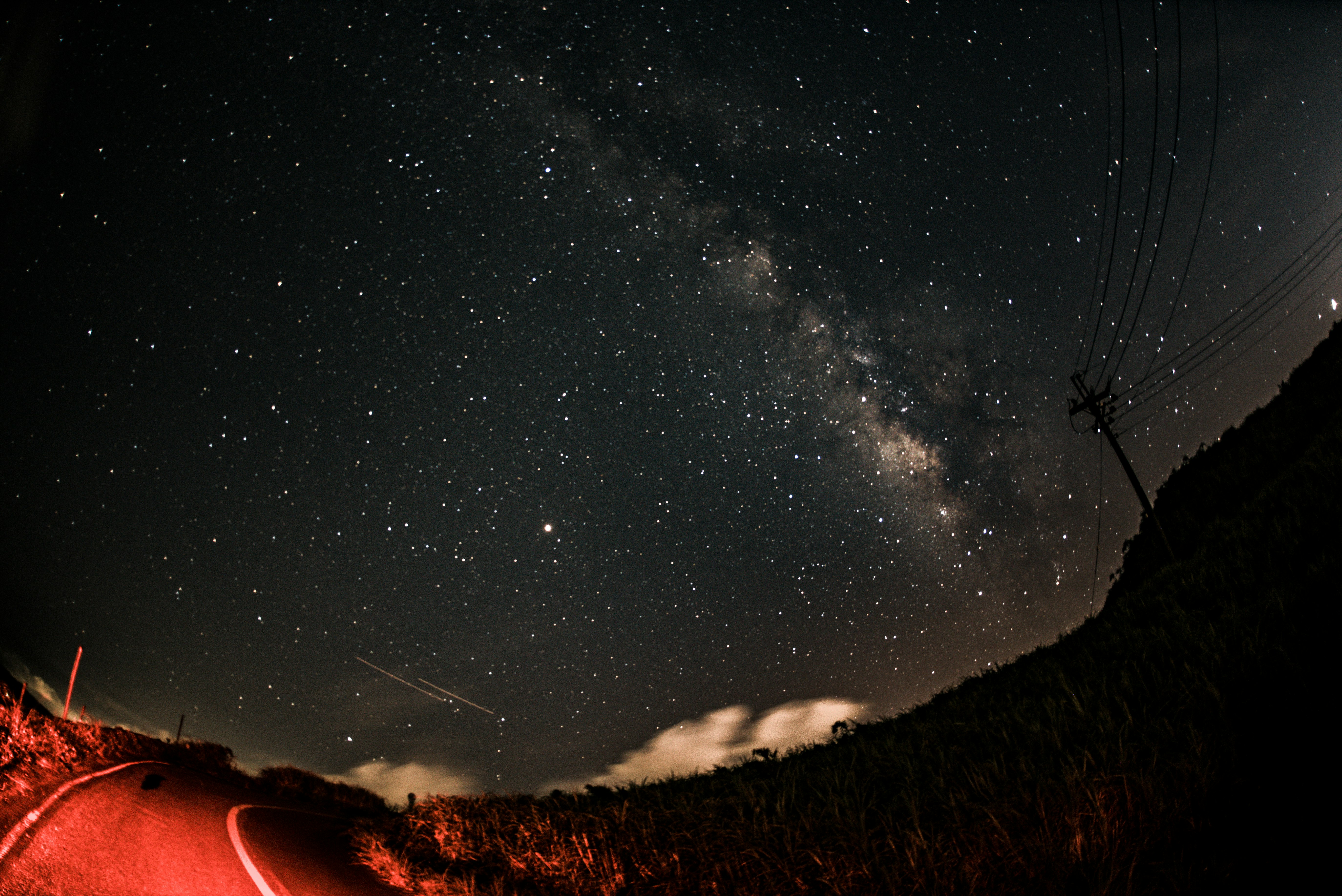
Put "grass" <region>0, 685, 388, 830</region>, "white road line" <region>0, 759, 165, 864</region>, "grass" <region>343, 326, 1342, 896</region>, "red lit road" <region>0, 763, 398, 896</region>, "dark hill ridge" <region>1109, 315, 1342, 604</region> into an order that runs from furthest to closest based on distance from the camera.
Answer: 1. "dark hill ridge" <region>1109, 315, 1342, 604</region>
2. "grass" <region>0, 685, 388, 830</region>
3. "white road line" <region>0, 759, 165, 864</region>
4. "red lit road" <region>0, 763, 398, 896</region>
5. "grass" <region>343, 326, 1342, 896</region>

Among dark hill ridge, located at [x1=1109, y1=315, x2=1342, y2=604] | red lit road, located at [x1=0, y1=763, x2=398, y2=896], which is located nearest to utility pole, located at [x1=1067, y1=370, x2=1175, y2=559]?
dark hill ridge, located at [x1=1109, y1=315, x2=1342, y2=604]

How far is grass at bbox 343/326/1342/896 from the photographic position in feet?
10.2

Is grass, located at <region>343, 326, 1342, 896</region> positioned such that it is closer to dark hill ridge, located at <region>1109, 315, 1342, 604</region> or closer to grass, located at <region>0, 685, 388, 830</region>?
grass, located at <region>0, 685, 388, 830</region>

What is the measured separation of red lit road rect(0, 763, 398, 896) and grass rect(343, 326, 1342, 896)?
1.98 feet

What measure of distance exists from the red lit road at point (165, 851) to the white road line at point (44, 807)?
5cm

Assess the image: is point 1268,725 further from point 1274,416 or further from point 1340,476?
point 1274,416

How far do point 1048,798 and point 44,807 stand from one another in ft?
30.4

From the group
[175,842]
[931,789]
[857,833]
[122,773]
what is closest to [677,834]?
[857,833]

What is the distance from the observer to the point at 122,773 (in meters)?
7.02

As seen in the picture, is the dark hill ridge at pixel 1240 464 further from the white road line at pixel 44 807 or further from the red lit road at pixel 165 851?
the white road line at pixel 44 807

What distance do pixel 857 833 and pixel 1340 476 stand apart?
9.41m

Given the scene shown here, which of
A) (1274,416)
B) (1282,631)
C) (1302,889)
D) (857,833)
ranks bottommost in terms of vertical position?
(1302,889)

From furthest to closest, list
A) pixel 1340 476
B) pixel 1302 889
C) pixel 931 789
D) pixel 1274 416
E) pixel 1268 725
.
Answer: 1. pixel 1274 416
2. pixel 1340 476
3. pixel 931 789
4. pixel 1268 725
5. pixel 1302 889

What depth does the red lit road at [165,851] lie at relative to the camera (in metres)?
4.42
